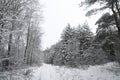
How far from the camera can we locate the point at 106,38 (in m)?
12.5

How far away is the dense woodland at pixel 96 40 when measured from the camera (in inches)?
406

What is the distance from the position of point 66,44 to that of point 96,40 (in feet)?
64.6

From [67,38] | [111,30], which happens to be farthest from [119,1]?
[67,38]

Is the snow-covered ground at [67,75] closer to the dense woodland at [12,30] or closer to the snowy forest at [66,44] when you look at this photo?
the snowy forest at [66,44]

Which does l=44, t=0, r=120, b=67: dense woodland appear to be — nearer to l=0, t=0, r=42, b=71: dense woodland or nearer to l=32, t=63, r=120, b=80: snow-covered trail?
l=32, t=63, r=120, b=80: snow-covered trail

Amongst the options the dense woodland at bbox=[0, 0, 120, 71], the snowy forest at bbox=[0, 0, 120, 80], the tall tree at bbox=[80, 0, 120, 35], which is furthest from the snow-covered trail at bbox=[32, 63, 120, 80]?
the tall tree at bbox=[80, 0, 120, 35]

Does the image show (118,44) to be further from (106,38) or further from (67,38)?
(67,38)

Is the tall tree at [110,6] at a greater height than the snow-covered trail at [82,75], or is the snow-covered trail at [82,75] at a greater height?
the tall tree at [110,6]

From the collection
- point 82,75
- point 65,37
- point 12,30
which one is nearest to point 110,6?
point 82,75

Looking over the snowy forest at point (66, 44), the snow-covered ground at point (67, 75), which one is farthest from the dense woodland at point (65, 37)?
the snow-covered ground at point (67, 75)

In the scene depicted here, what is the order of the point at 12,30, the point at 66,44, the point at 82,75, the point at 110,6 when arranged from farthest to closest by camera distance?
the point at 66,44
the point at 82,75
the point at 110,6
the point at 12,30

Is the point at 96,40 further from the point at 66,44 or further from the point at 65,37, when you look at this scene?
the point at 65,37

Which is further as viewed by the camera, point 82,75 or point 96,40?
point 96,40

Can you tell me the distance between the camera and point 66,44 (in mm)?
33188
